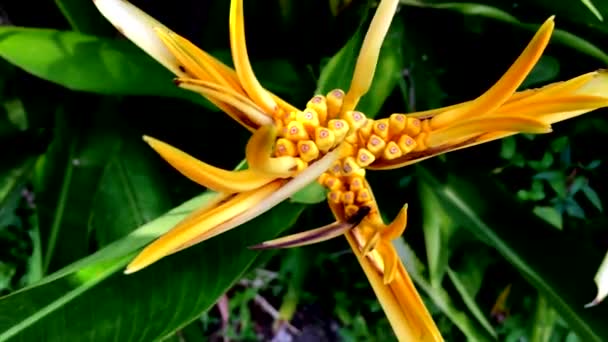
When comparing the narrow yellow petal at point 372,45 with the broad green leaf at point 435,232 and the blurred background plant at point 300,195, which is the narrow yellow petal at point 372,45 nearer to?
the blurred background plant at point 300,195

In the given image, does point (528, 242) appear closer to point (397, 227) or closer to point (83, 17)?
point (397, 227)

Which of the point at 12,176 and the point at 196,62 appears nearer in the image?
the point at 196,62

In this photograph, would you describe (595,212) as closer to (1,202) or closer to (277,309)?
(277,309)

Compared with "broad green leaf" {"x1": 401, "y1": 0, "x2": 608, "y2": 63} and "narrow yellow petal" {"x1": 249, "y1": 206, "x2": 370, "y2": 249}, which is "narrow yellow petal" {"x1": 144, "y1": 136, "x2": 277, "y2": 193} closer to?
"narrow yellow petal" {"x1": 249, "y1": 206, "x2": 370, "y2": 249}

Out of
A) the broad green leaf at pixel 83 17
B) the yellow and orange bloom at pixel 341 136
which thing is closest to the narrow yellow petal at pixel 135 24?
the yellow and orange bloom at pixel 341 136

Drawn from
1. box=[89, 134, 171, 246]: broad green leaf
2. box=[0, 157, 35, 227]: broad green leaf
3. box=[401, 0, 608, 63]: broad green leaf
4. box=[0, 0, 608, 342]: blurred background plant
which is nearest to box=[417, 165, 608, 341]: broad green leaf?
box=[0, 0, 608, 342]: blurred background plant

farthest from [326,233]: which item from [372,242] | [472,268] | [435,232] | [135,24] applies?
[472,268]
